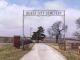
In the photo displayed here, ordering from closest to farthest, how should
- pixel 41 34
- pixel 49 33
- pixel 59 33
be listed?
pixel 59 33 < pixel 49 33 < pixel 41 34

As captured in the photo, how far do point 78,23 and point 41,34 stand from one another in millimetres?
59663

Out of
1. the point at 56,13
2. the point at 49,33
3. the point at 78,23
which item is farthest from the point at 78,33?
the point at 56,13

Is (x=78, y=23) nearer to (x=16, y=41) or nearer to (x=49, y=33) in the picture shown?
(x=49, y=33)

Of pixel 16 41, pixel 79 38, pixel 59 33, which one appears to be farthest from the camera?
pixel 59 33

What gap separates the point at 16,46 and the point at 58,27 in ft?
291

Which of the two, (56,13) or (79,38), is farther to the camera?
(79,38)

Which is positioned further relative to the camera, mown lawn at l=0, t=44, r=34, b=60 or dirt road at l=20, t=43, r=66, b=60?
mown lawn at l=0, t=44, r=34, b=60

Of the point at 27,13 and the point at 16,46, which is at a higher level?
the point at 27,13

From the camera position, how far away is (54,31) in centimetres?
14062

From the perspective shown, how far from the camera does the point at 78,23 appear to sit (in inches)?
4222

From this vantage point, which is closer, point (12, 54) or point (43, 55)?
point (43, 55)

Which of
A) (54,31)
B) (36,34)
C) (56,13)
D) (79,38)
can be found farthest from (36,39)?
(56,13)

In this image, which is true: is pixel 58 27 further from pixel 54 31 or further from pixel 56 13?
pixel 56 13

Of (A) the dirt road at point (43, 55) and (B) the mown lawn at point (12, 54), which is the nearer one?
(A) the dirt road at point (43, 55)
